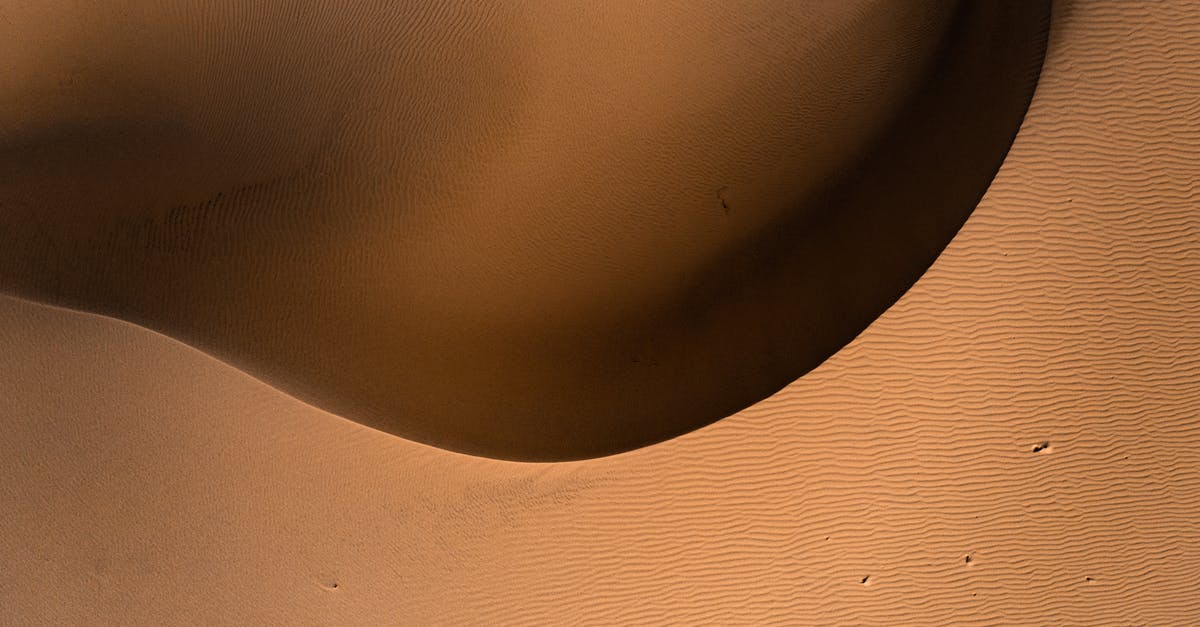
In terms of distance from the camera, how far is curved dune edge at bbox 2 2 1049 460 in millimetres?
3436

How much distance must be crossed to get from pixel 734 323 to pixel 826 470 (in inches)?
36.2

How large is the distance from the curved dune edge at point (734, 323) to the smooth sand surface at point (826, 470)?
0.13 m

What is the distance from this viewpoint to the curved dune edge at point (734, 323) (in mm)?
3436

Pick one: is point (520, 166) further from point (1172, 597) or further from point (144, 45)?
point (1172, 597)

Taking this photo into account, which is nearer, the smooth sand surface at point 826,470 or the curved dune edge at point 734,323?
the smooth sand surface at point 826,470

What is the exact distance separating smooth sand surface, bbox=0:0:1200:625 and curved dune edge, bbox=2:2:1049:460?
0.13 meters

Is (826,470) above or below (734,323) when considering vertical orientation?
below

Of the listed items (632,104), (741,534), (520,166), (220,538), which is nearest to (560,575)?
(741,534)

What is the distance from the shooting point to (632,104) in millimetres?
4254

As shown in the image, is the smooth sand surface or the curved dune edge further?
the curved dune edge

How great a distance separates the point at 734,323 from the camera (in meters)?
3.86

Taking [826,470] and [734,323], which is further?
[734,323]

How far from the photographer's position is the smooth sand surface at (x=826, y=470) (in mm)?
3320

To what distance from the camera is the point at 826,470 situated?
11.4 feet
